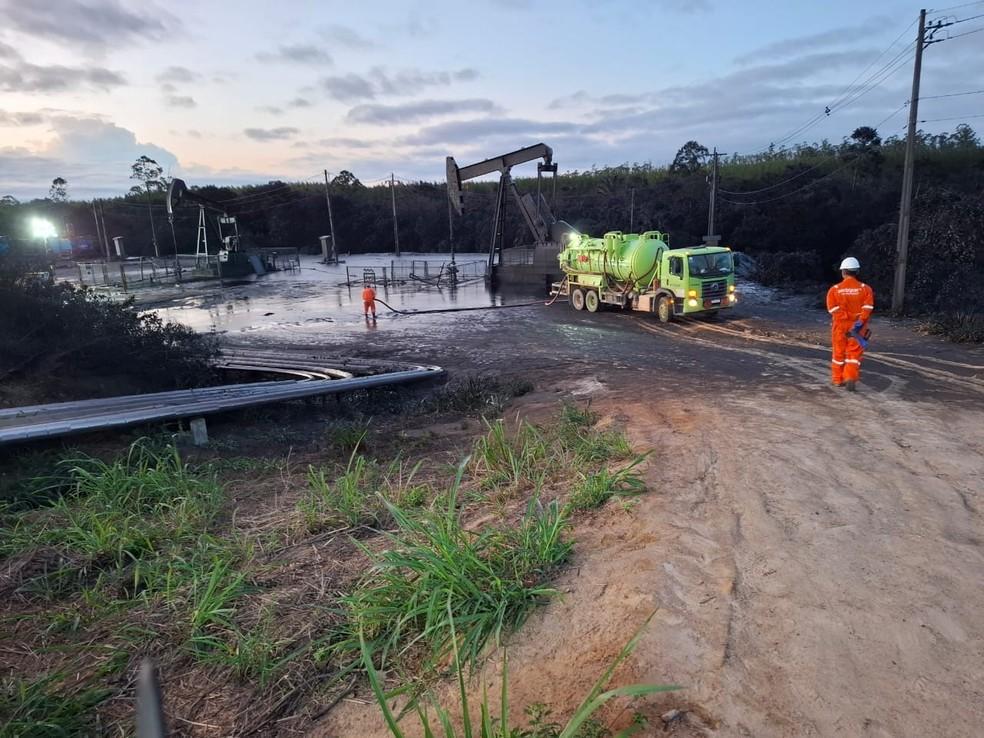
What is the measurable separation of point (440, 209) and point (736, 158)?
29580 mm

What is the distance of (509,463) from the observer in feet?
20.0

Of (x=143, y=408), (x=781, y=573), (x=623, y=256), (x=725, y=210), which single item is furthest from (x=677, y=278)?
(x=725, y=210)

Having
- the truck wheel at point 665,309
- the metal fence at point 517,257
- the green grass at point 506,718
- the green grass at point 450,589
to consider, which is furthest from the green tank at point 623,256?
the green grass at point 506,718

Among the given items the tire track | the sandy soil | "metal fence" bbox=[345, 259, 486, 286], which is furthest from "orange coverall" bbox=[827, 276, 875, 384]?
"metal fence" bbox=[345, 259, 486, 286]

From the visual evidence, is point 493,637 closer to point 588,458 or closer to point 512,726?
point 512,726

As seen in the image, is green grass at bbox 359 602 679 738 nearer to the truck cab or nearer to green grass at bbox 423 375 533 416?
green grass at bbox 423 375 533 416

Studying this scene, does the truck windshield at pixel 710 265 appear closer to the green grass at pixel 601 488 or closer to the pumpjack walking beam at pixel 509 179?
the pumpjack walking beam at pixel 509 179

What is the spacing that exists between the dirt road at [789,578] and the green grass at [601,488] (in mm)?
176

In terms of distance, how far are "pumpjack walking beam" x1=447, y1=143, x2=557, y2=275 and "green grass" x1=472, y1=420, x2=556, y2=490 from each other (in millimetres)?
21809

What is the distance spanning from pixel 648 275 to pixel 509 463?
15.1m

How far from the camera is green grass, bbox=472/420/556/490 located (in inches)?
228

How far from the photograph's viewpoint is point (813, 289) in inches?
995

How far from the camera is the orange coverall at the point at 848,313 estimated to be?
8414mm

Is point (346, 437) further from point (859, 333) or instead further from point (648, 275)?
point (648, 275)
